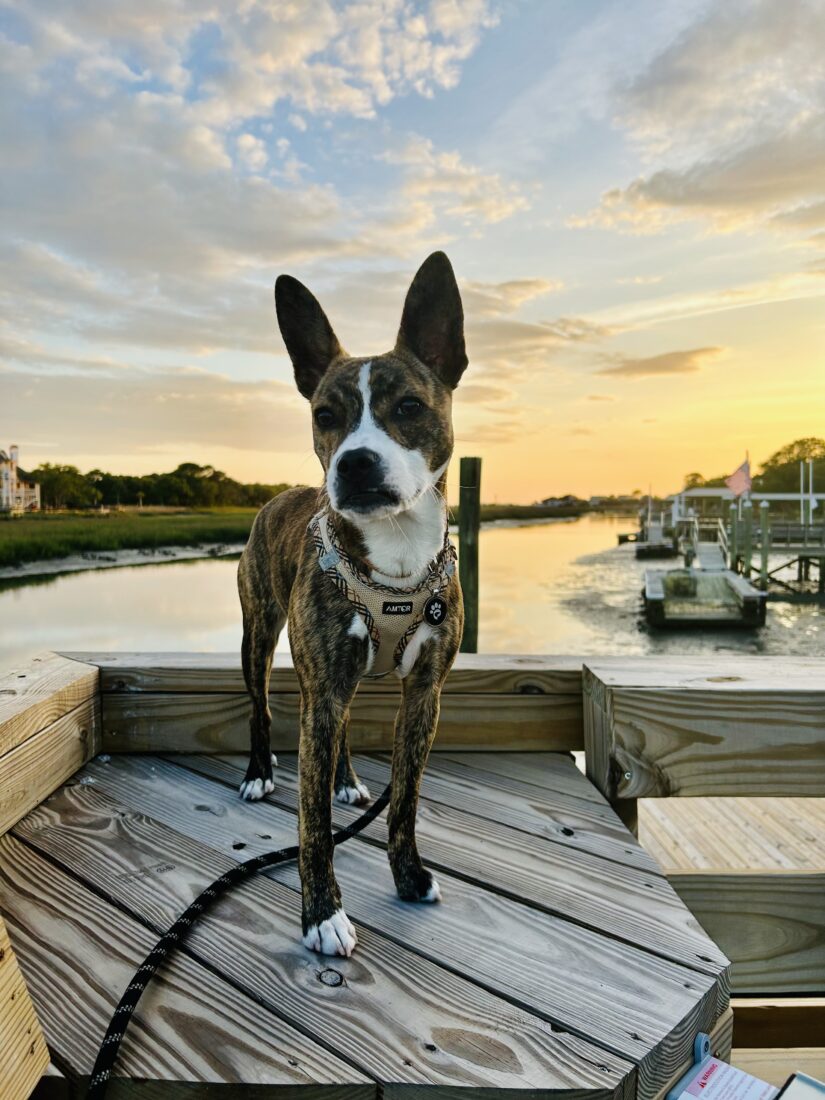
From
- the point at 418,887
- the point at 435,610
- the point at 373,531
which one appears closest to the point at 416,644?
the point at 435,610

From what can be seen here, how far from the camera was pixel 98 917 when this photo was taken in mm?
1482

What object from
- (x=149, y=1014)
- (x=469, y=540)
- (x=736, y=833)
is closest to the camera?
(x=149, y=1014)

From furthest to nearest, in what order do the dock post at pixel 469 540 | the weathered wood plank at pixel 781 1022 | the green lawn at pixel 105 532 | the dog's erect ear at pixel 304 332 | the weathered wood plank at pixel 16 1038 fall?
the green lawn at pixel 105 532, the dock post at pixel 469 540, the weathered wood plank at pixel 781 1022, the dog's erect ear at pixel 304 332, the weathered wood plank at pixel 16 1038

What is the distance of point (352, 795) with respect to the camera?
196 centimetres

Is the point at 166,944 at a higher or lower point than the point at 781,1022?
higher

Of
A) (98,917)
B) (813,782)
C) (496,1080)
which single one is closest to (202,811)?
(98,917)

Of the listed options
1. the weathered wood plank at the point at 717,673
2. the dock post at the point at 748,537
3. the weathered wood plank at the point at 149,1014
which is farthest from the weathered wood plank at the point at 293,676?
the dock post at the point at 748,537

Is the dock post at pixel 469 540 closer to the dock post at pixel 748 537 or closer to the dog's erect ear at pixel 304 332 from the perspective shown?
the dog's erect ear at pixel 304 332

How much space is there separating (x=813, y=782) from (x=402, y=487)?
1.47 meters

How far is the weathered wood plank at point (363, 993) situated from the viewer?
3.56 ft

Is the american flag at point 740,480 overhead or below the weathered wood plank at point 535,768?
overhead

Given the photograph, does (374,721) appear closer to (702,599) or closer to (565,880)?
(565,880)

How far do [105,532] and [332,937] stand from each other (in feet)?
41.3

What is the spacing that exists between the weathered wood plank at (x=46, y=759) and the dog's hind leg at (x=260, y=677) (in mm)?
505
